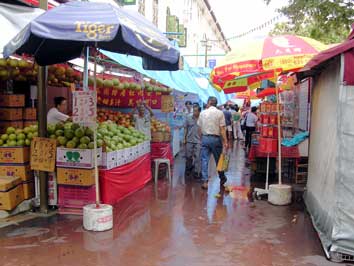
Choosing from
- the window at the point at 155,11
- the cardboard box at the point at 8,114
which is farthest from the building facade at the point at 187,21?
the cardboard box at the point at 8,114

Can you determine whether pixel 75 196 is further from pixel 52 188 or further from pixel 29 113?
pixel 29 113

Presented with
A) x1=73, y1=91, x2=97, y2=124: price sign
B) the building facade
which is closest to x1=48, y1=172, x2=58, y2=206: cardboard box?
x1=73, y1=91, x2=97, y2=124: price sign

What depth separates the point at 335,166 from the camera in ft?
16.3

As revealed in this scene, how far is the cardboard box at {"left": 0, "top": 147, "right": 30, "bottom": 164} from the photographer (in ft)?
21.6

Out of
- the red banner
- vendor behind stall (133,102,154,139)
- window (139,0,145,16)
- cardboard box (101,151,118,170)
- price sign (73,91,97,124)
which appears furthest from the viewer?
window (139,0,145,16)

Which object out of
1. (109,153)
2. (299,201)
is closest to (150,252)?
(109,153)

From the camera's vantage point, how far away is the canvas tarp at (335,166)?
481 cm

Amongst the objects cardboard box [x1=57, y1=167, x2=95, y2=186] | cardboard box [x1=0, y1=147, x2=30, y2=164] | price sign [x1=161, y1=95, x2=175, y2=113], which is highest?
price sign [x1=161, y1=95, x2=175, y2=113]

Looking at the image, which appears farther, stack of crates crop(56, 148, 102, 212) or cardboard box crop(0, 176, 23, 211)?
stack of crates crop(56, 148, 102, 212)

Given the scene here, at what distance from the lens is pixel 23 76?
8570 mm

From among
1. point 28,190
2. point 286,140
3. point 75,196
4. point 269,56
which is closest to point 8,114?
point 28,190

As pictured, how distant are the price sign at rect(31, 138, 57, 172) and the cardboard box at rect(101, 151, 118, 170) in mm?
845

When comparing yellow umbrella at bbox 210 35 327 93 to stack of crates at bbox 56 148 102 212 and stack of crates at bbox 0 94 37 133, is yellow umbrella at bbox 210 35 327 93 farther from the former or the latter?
stack of crates at bbox 0 94 37 133

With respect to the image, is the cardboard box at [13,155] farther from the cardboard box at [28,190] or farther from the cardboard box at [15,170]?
the cardboard box at [28,190]
